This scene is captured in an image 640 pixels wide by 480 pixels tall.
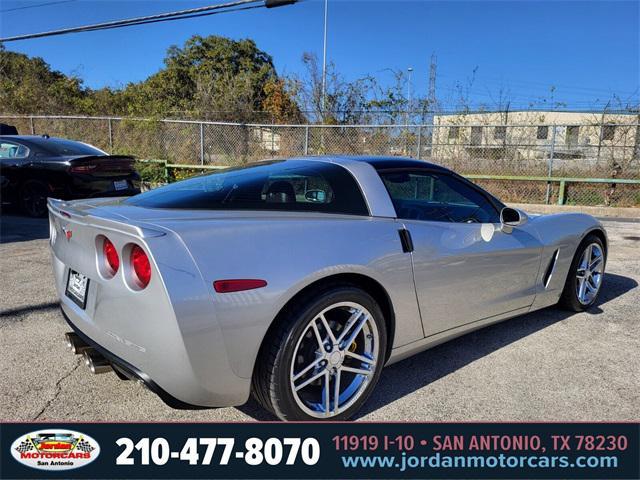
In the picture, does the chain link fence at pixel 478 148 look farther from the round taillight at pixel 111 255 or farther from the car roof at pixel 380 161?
the round taillight at pixel 111 255

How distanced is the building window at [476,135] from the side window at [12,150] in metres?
10.5

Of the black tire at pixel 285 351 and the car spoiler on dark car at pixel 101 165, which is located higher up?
the car spoiler on dark car at pixel 101 165

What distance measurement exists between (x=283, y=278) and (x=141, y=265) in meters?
0.59

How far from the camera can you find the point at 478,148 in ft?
42.3

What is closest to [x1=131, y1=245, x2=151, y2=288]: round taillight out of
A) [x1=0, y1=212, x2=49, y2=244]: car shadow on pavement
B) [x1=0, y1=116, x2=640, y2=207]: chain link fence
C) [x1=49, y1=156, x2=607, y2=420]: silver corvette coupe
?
[x1=49, y1=156, x2=607, y2=420]: silver corvette coupe

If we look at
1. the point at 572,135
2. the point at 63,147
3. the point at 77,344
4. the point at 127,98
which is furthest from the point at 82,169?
the point at 127,98

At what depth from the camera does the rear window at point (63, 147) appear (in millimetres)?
8133

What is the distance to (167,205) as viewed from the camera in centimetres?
248

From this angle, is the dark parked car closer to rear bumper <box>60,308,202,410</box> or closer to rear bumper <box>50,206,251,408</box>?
rear bumper <box>50,206,251,408</box>

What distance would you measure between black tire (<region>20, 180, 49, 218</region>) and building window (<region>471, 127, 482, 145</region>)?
408 inches

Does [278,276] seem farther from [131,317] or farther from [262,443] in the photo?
[262,443]

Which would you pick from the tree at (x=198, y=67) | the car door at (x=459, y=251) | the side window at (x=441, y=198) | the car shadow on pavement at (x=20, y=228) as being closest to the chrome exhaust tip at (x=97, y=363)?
the car door at (x=459, y=251)

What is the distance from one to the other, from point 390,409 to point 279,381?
30.9 inches

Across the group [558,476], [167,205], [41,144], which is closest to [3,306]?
[167,205]
